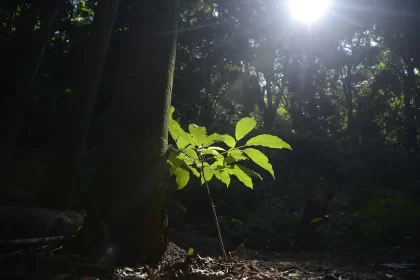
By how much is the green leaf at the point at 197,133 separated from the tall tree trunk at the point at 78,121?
405cm

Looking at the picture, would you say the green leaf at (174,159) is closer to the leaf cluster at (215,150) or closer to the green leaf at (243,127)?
the leaf cluster at (215,150)

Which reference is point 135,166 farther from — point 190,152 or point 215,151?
point 215,151

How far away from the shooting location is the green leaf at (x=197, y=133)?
1694mm

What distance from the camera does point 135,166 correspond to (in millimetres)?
1774

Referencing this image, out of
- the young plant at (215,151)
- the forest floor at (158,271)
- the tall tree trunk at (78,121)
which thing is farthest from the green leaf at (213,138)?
the tall tree trunk at (78,121)

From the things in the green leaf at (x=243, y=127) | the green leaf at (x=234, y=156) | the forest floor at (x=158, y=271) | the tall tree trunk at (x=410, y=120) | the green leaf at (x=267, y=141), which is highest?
the tall tree trunk at (x=410, y=120)


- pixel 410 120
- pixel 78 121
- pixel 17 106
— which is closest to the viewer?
pixel 78 121

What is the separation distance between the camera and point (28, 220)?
77.9 inches

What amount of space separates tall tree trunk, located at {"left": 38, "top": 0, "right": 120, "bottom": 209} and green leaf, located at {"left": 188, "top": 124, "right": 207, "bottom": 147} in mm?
4050

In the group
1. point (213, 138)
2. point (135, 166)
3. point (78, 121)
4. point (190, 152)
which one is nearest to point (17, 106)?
point (78, 121)

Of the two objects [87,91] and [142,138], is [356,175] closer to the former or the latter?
[87,91]

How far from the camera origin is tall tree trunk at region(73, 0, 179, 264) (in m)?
1.71

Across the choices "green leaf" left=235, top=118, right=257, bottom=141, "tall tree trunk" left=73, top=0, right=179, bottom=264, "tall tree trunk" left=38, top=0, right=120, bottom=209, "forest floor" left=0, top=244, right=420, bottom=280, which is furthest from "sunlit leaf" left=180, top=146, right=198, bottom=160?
"tall tree trunk" left=38, top=0, right=120, bottom=209

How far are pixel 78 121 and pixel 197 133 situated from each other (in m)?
4.31
